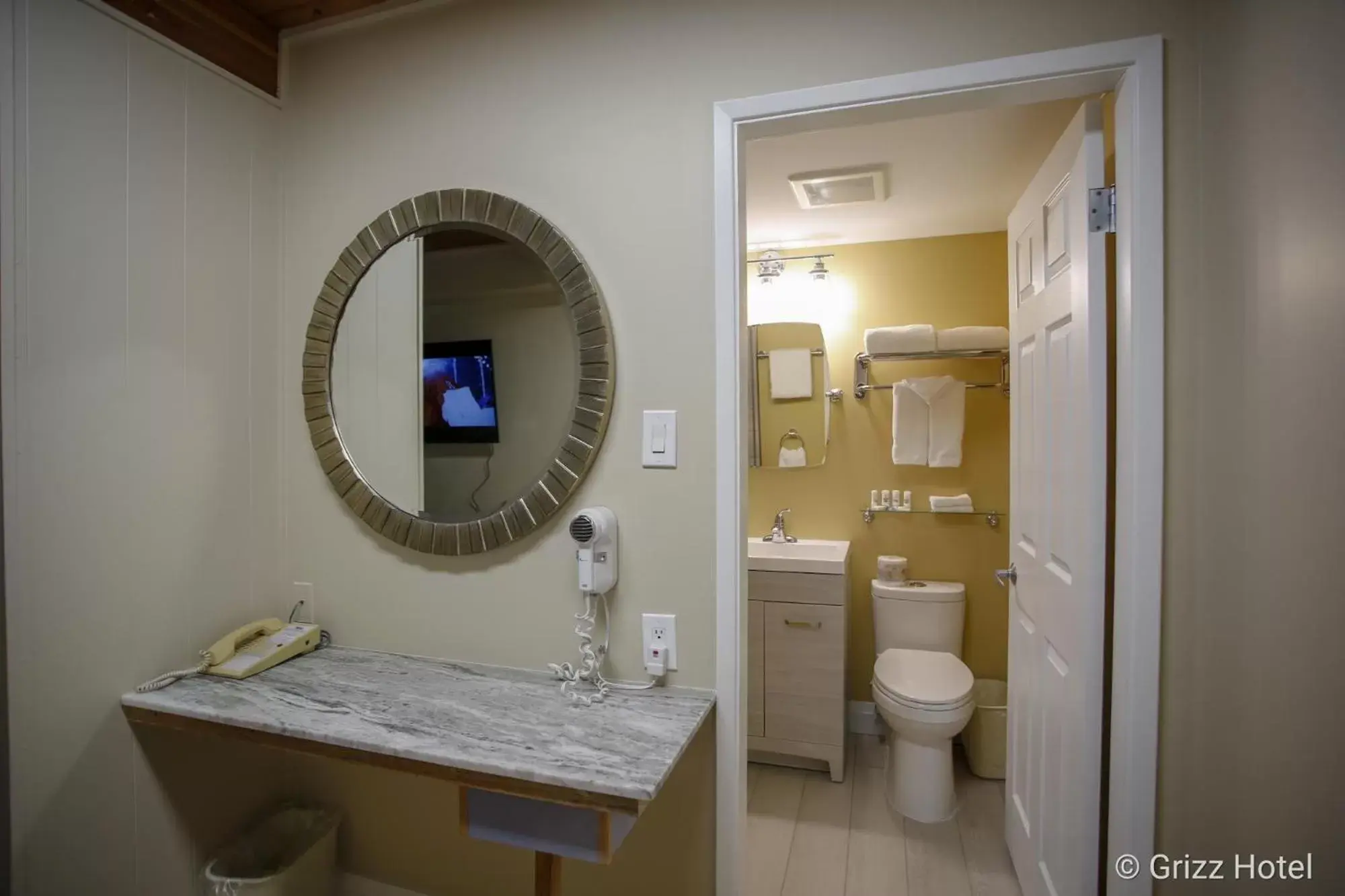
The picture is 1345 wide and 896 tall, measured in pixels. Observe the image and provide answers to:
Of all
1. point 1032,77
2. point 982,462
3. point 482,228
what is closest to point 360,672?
point 482,228

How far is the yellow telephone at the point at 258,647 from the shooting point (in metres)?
1.55

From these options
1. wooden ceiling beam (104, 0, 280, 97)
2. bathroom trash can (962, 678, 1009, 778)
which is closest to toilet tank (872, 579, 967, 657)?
bathroom trash can (962, 678, 1009, 778)

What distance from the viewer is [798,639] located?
2648 millimetres

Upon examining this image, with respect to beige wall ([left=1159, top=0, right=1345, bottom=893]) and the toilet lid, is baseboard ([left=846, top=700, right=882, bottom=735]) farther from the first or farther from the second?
beige wall ([left=1159, top=0, right=1345, bottom=893])

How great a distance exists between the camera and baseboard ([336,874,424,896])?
1766 millimetres

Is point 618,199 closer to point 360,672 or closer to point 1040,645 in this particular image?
point 360,672

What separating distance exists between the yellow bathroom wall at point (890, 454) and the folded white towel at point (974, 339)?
161mm

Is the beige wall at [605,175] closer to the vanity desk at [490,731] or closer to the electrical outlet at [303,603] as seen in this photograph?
the electrical outlet at [303,603]

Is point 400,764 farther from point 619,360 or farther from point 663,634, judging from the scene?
point 619,360

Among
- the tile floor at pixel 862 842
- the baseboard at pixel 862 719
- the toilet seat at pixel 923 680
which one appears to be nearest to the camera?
the tile floor at pixel 862 842

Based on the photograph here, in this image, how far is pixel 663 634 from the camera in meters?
1.49

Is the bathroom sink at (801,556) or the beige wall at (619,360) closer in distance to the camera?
the beige wall at (619,360)

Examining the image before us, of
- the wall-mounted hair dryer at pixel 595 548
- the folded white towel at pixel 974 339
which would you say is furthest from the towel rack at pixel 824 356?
the wall-mounted hair dryer at pixel 595 548

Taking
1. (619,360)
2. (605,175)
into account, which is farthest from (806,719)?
(605,175)
